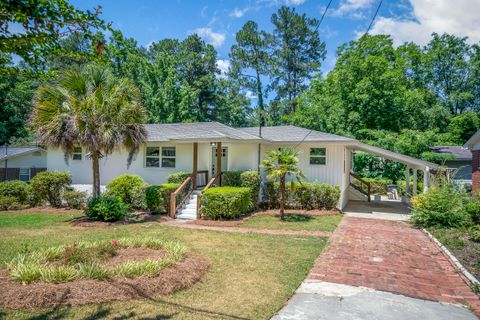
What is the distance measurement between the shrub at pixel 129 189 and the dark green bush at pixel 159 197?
819mm

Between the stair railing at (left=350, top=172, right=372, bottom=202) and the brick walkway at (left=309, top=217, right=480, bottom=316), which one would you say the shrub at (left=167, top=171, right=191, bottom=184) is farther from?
the stair railing at (left=350, top=172, right=372, bottom=202)

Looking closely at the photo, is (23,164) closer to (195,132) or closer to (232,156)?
(195,132)

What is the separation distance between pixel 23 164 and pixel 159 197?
14.3 meters

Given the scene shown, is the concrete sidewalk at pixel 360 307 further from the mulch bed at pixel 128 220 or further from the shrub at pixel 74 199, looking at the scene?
the shrub at pixel 74 199

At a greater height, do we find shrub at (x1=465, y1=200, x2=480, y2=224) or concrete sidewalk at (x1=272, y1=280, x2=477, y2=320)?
shrub at (x1=465, y1=200, x2=480, y2=224)

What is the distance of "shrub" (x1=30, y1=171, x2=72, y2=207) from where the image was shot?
15.5m

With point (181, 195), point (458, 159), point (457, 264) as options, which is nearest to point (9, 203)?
point (181, 195)

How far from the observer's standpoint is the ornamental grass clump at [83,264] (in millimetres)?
5586

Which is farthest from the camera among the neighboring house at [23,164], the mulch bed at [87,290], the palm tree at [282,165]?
the neighboring house at [23,164]

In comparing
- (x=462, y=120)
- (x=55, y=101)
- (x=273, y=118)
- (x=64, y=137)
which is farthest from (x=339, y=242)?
(x=273, y=118)

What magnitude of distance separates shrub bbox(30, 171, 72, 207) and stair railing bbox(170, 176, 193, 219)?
5.92 meters

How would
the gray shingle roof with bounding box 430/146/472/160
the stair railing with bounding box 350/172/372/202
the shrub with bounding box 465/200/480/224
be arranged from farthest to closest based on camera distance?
the gray shingle roof with bounding box 430/146/472/160
the stair railing with bounding box 350/172/372/202
the shrub with bounding box 465/200/480/224

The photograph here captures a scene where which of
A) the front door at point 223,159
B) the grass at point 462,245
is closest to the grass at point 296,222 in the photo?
the grass at point 462,245

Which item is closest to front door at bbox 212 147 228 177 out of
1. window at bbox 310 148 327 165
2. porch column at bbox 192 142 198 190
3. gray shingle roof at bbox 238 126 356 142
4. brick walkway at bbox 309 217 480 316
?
porch column at bbox 192 142 198 190
